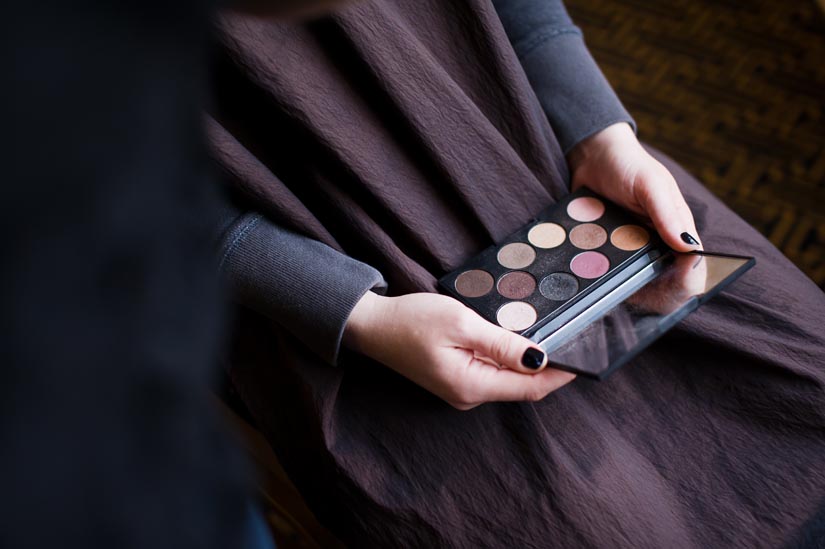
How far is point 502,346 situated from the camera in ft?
1.78

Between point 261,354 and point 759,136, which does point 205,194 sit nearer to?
point 261,354

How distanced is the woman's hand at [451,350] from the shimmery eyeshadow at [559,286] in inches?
3.0

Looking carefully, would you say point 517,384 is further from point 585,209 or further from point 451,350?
point 585,209

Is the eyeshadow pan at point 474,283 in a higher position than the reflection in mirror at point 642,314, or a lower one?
higher

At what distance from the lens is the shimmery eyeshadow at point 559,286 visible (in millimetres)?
607

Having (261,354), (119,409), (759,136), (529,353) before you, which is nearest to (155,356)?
(119,409)

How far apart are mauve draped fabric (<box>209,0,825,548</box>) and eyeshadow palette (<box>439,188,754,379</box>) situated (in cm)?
3

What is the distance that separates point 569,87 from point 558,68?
0.07 ft

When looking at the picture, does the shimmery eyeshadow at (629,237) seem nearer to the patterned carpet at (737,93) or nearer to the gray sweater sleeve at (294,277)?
the gray sweater sleeve at (294,277)

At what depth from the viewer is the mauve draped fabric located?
0.56 meters

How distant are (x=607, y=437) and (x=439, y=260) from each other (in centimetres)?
20

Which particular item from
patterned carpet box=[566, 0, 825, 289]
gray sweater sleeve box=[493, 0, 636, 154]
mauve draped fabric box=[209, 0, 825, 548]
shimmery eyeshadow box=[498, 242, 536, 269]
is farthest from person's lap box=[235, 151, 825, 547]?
patterned carpet box=[566, 0, 825, 289]

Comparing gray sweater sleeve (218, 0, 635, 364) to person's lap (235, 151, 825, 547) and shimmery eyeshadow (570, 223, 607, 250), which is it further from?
shimmery eyeshadow (570, 223, 607, 250)

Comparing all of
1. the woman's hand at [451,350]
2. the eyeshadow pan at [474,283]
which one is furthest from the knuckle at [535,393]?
the eyeshadow pan at [474,283]
